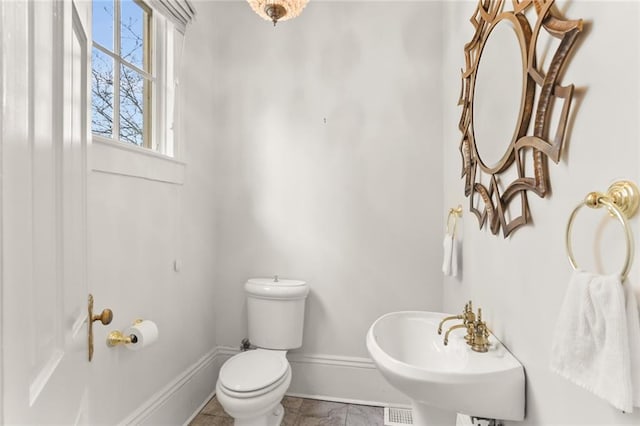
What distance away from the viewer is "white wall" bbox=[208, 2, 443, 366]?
6.62 ft

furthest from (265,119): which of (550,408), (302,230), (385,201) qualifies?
(550,408)

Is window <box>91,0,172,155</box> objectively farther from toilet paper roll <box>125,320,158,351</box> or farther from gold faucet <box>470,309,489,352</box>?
gold faucet <box>470,309,489,352</box>

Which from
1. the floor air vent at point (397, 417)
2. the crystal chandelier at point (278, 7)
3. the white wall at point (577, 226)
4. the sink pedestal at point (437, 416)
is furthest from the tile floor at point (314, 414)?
the crystal chandelier at point (278, 7)

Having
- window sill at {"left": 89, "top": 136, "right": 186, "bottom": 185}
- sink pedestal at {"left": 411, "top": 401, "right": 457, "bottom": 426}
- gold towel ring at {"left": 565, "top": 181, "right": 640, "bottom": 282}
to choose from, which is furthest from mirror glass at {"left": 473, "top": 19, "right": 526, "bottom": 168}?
window sill at {"left": 89, "top": 136, "right": 186, "bottom": 185}

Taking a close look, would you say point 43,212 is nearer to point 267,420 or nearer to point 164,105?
point 164,105

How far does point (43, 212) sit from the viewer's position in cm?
50

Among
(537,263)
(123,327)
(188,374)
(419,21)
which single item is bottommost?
(188,374)

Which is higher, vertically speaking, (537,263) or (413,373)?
(537,263)

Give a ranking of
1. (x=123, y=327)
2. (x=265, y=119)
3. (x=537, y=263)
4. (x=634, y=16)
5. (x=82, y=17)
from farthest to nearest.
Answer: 1. (x=265, y=119)
2. (x=123, y=327)
3. (x=537, y=263)
4. (x=82, y=17)
5. (x=634, y=16)

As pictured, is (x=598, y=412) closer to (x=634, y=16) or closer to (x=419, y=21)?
(x=634, y=16)

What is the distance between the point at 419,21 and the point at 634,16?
5.53 ft

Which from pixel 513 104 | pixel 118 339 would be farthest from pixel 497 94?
pixel 118 339

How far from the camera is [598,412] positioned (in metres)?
0.62

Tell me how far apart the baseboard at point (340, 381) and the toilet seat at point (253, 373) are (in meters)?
0.32
